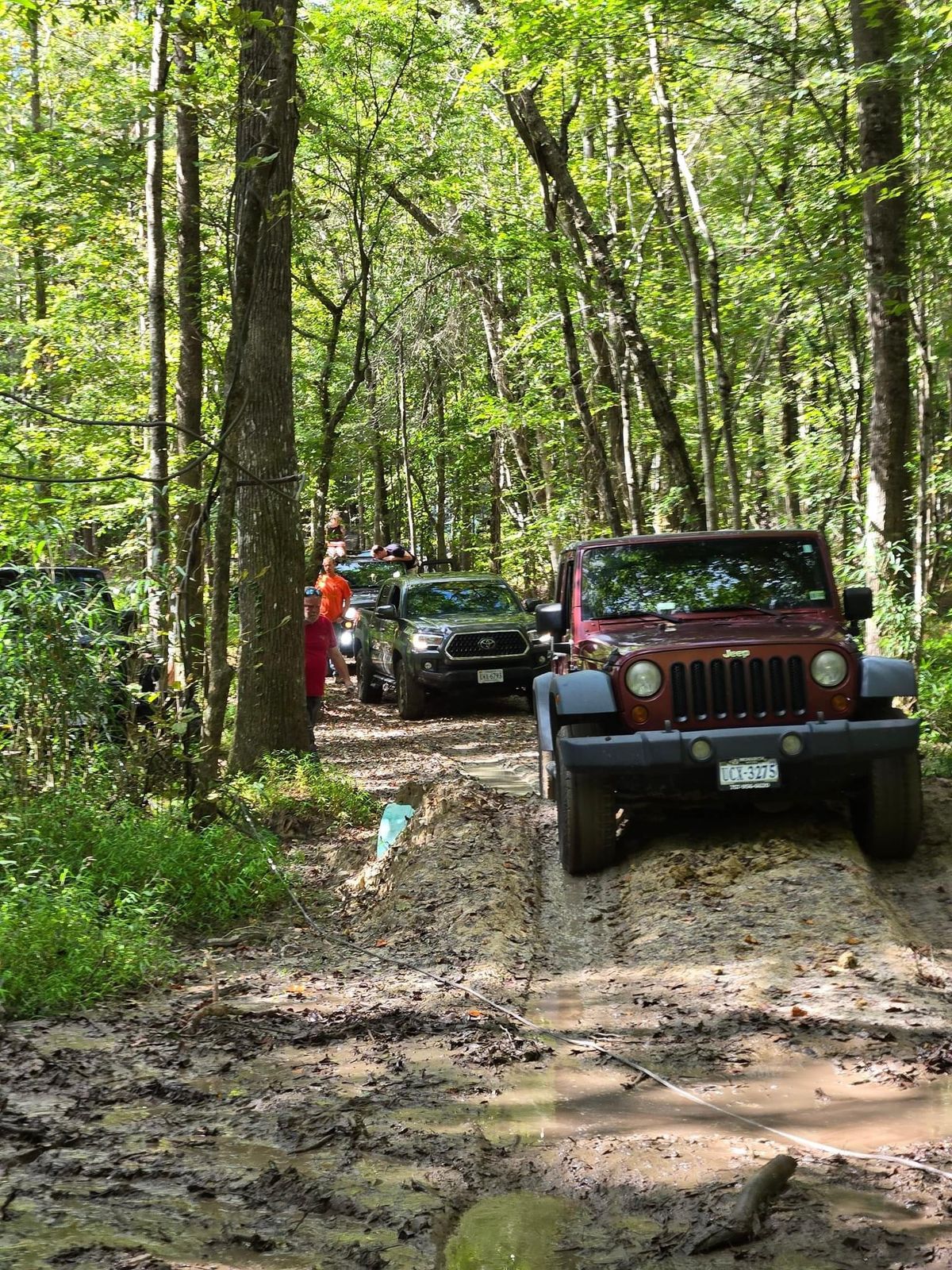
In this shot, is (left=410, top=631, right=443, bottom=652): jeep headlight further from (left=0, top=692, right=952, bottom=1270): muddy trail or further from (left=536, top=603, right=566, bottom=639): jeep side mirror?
(left=0, top=692, right=952, bottom=1270): muddy trail

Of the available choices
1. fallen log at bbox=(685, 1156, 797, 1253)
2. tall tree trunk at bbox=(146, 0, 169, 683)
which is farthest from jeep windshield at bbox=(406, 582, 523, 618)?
fallen log at bbox=(685, 1156, 797, 1253)

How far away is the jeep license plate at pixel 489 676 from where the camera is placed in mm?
15609

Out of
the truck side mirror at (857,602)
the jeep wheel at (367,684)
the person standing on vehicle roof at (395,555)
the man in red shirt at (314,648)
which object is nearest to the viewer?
the truck side mirror at (857,602)

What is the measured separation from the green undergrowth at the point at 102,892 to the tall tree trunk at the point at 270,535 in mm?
2719

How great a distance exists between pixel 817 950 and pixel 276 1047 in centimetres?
245

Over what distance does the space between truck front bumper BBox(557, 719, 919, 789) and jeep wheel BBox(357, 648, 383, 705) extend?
37.7 ft

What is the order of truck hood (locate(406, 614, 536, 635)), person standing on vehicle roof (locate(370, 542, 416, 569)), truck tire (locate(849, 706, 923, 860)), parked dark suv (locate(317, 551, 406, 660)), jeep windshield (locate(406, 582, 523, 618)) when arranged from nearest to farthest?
1. truck tire (locate(849, 706, 923, 860))
2. truck hood (locate(406, 614, 536, 635))
3. jeep windshield (locate(406, 582, 523, 618))
4. parked dark suv (locate(317, 551, 406, 660))
5. person standing on vehicle roof (locate(370, 542, 416, 569))

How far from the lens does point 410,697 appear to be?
52.5ft

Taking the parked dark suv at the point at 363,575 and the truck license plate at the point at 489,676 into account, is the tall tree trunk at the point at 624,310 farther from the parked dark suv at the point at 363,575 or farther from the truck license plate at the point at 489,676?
the parked dark suv at the point at 363,575

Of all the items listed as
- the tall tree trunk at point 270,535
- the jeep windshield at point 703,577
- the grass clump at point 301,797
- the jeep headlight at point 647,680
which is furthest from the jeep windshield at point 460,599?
the jeep headlight at point 647,680

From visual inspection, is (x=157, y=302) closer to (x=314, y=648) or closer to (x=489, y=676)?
(x=314, y=648)

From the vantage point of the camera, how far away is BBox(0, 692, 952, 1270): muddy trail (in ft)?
10.4

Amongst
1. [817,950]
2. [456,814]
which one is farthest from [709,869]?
[456,814]

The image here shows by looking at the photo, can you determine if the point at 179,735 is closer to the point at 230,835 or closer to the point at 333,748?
the point at 230,835
